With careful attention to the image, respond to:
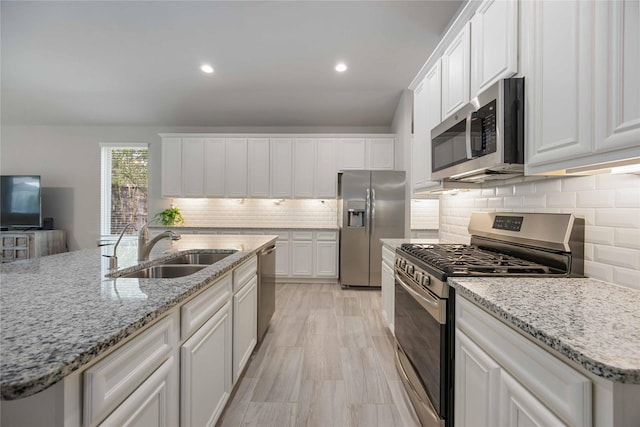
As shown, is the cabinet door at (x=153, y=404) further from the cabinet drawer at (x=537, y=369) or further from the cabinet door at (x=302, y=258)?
the cabinet door at (x=302, y=258)

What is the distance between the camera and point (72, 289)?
3.59 ft

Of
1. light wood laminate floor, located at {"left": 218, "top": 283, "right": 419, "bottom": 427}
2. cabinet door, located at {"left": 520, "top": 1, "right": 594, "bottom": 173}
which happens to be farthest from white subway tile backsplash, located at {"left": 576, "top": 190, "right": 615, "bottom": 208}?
light wood laminate floor, located at {"left": 218, "top": 283, "right": 419, "bottom": 427}

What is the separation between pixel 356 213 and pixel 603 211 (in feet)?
11.2

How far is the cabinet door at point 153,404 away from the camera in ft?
2.60

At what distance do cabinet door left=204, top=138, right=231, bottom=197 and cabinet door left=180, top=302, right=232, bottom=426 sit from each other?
389cm

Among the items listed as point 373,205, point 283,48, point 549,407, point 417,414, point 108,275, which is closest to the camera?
point 549,407

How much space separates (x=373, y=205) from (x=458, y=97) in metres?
2.66

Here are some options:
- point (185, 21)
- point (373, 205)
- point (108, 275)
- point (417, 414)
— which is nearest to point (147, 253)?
point (108, 275)

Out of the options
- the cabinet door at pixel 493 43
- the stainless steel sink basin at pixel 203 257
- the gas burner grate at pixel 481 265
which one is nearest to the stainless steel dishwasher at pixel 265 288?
the stainless steel sink basin at pixel 203 257

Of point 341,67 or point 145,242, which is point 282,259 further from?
point 145,242

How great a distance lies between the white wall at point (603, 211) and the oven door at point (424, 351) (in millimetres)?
662

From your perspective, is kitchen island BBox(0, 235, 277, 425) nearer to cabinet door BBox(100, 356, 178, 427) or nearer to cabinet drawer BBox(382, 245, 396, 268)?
cabinet door BBox(100, 356, 178, 427)

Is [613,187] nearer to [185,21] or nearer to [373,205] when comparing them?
[373,205]

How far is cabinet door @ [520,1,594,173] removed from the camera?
1032 mm
